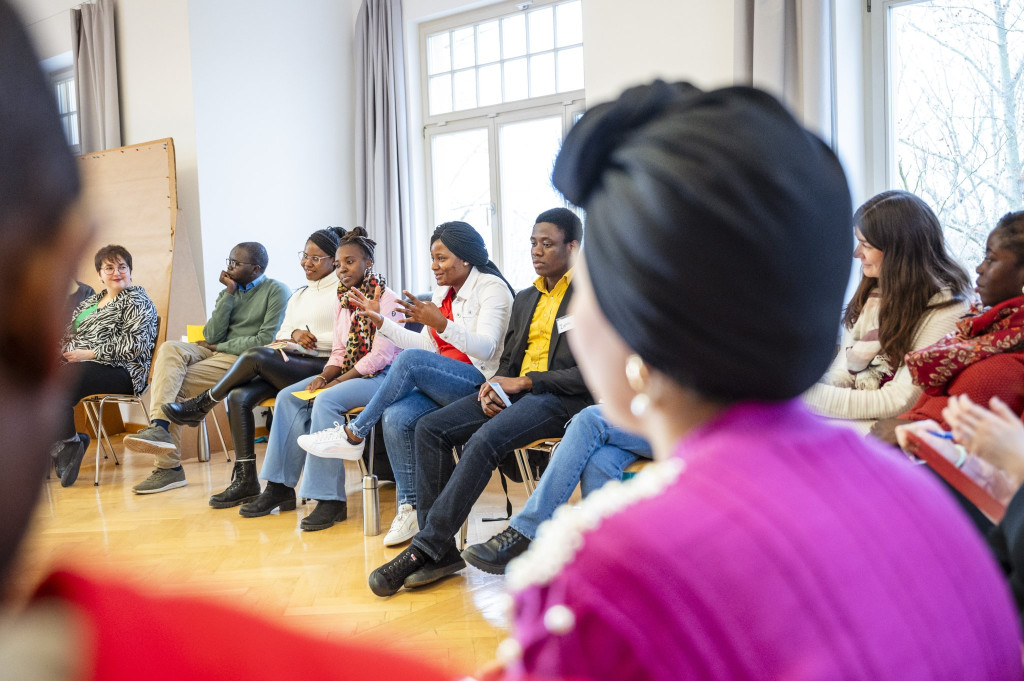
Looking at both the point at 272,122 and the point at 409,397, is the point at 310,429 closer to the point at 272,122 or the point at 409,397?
the point at 409,397

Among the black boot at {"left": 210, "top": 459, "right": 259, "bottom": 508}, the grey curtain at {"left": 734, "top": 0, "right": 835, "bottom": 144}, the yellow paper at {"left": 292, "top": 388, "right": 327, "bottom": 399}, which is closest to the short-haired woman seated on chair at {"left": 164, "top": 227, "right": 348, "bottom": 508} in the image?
the black boot at {"left": 210, "top": 459, "right": 259, "bottom": 508}

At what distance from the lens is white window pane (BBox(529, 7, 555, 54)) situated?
5988mm

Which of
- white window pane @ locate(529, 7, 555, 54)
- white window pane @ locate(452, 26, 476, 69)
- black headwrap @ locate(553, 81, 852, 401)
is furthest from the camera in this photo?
white window pane @ locate(452, 26, 476, 69)

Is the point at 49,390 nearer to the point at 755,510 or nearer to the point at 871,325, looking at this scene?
the point at 755,510

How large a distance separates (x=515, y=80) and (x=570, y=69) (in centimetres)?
49

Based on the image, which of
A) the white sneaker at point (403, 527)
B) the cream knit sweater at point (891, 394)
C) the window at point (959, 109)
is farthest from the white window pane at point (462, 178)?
the cream knit sweater at point (891, 394)

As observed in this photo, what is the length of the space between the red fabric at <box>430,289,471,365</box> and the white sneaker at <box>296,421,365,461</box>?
0.57 m

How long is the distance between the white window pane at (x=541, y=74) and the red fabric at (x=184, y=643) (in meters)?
6.11

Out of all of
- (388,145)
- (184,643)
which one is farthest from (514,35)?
(184,643)

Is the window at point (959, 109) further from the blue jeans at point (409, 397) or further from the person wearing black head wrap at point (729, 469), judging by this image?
the person wearing black head wrap at point (729, 469)

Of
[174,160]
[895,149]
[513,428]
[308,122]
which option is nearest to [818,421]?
[513,428]

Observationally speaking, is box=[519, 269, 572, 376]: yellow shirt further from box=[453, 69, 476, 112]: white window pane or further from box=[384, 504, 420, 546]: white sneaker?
box=[453, 69, 476, 112]: white window pane

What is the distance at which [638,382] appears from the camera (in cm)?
73

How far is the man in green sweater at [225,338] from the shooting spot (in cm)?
500
